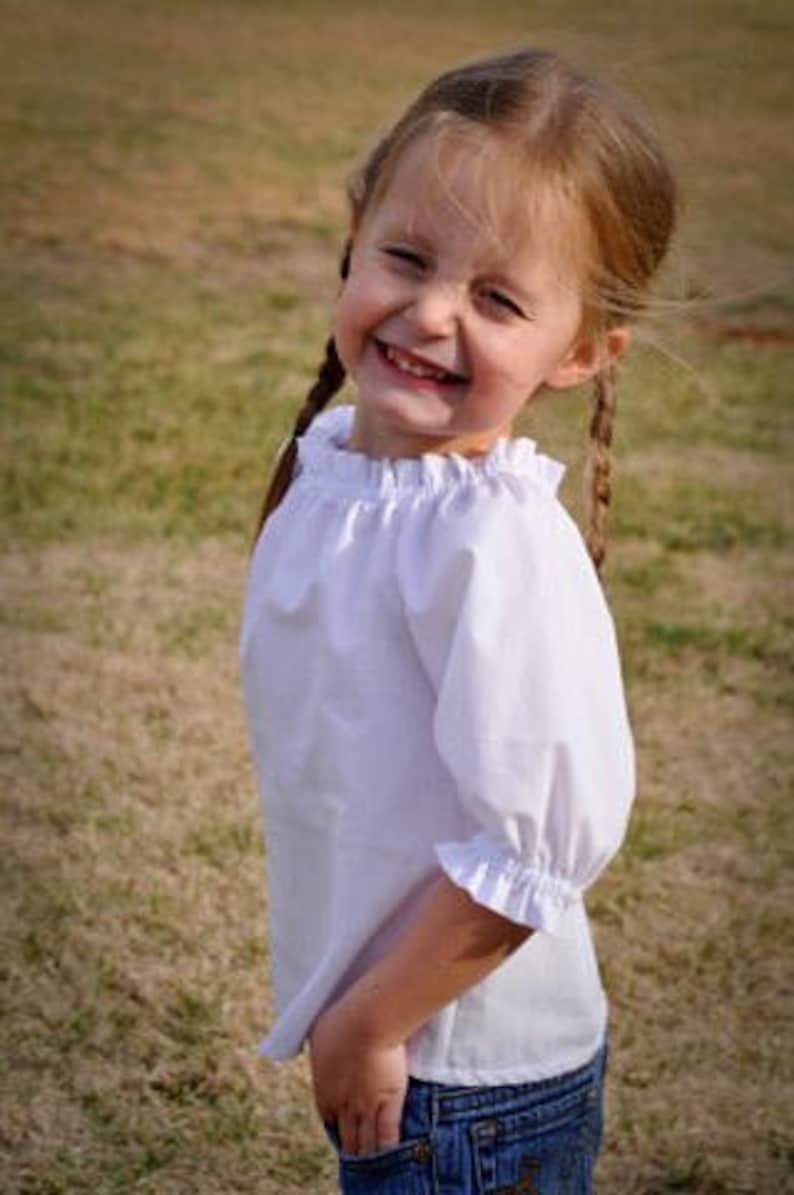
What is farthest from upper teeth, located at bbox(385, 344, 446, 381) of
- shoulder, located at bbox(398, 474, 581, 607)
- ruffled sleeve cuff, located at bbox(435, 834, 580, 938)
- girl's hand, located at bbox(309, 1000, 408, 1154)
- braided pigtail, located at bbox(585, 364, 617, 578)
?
girl's hand, located at bbox(309, 1000, 408, 1154)

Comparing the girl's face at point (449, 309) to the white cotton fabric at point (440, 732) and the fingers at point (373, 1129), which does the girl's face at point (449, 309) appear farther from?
the fingers at point (373, 1129)

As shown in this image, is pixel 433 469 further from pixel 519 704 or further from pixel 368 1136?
pixel 368 1136

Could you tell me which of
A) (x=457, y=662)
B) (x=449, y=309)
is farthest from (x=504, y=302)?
(x=457, y=662)

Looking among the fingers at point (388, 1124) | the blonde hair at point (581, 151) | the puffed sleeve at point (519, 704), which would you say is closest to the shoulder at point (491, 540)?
the puffed sleeve at point (519, 704)

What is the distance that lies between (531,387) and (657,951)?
6.20 ft

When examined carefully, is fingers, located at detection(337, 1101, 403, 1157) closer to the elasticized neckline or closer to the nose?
the elasticized neckline

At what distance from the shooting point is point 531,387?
5.59 feet

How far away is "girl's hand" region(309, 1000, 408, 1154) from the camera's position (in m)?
1.63

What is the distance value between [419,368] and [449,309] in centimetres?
6

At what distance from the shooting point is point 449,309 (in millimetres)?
1630

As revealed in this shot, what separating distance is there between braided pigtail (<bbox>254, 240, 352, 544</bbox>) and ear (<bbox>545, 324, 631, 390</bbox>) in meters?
0.23

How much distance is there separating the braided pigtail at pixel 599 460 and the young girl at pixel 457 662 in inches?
6.9

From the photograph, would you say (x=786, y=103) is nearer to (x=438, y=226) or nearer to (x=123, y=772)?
(x=123, y=772)

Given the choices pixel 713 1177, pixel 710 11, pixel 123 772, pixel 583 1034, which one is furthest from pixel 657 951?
pixel 710 11
